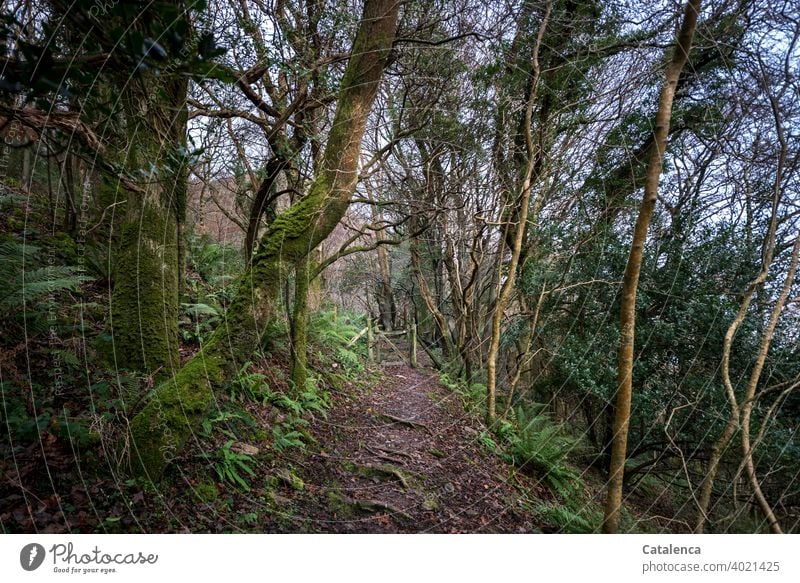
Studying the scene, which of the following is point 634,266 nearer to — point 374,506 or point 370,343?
point 374,506

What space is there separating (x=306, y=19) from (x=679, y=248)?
11.8 feet

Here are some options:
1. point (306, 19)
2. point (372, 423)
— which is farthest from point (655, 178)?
point (372, 423)

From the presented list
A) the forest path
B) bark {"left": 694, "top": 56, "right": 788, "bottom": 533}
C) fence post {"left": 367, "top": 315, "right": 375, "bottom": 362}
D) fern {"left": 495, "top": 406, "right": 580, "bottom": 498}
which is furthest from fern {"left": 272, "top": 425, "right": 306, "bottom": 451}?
fence post {"left": 367, "top": 315, "right": 375, "bottom": 362}

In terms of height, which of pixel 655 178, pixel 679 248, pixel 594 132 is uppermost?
pixel 594 132

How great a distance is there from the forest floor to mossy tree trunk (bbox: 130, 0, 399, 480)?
928 millimetres

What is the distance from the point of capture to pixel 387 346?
32.7 ft

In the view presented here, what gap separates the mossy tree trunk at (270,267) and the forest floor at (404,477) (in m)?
0.93

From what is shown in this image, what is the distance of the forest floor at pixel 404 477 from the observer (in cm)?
219

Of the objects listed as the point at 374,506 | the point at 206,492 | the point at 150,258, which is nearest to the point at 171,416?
the point at 206,492

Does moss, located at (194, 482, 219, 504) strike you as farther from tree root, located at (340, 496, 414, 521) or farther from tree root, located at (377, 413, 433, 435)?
tree root, located at (377, 413, 433, 435)

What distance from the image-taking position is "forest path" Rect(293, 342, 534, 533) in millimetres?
2195

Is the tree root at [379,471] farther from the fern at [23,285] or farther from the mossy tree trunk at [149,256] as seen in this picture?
the fern at [23,285]
